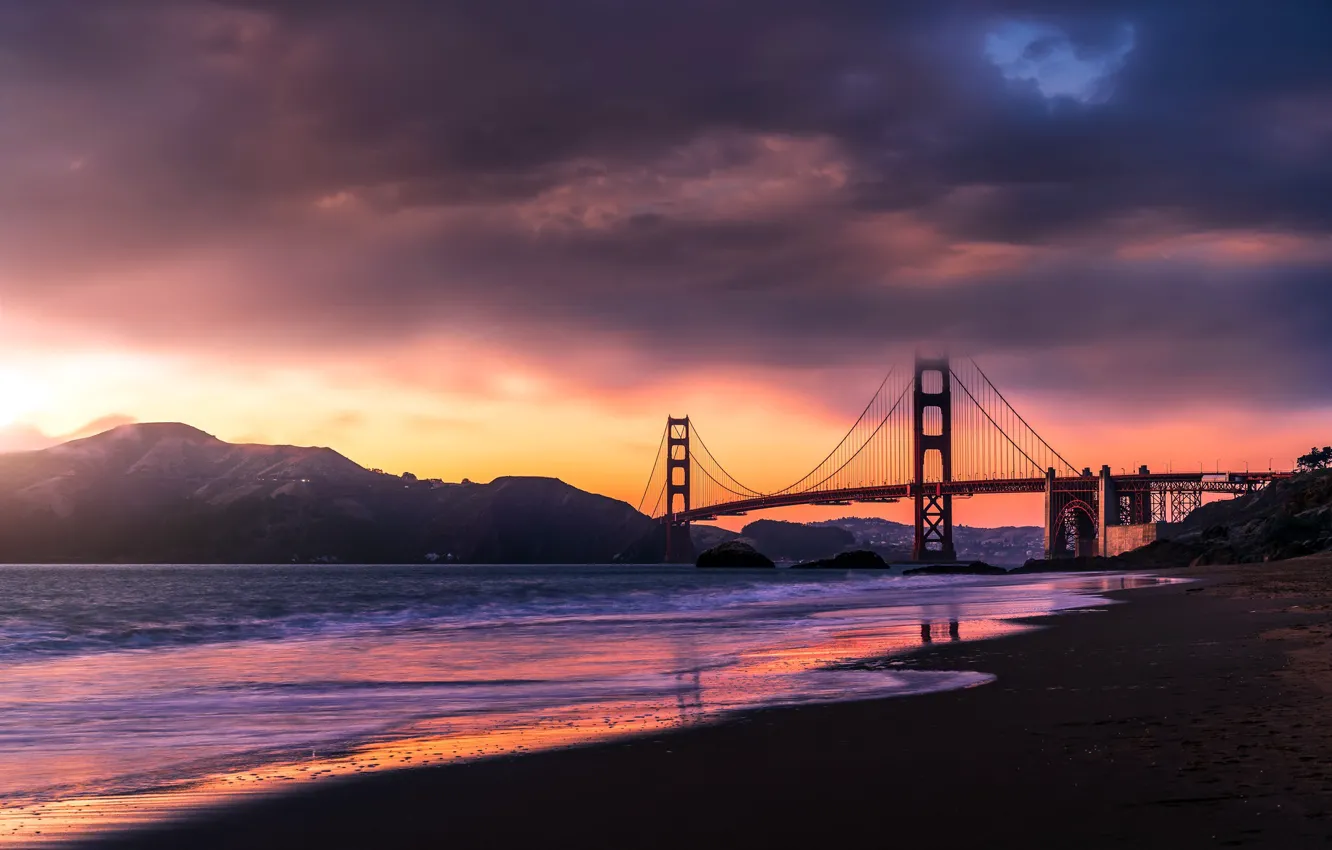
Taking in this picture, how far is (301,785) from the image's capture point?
6668mm

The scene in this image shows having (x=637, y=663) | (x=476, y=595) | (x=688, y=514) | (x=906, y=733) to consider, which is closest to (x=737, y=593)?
(x=476, y=595)

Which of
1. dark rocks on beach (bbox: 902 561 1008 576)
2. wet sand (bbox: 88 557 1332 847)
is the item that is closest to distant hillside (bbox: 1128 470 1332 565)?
dark rocks on beach (bbox: 902 561 1008 576)

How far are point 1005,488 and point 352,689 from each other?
9010 centimetres

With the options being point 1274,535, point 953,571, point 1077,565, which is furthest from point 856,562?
point 1274,535

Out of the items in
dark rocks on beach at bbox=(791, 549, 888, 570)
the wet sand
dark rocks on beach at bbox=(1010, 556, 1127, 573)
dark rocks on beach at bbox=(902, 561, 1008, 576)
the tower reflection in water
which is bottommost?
dark rocks on beach at bbox=(791, 549, 888, 570)

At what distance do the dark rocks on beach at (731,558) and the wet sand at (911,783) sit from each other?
121 metres

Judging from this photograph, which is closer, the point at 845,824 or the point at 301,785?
the point at 845,824

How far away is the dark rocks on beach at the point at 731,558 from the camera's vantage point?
13125 cm

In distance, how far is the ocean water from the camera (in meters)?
7.41

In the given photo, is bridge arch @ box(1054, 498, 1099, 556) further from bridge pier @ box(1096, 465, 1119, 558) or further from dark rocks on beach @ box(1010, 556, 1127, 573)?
dark rocks on beach @ box(1010, 556, 1127, 573)

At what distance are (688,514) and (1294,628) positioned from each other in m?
117

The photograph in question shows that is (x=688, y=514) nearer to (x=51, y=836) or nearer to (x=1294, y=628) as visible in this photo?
(x=1294, y=628)

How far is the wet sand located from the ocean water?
2.82ft

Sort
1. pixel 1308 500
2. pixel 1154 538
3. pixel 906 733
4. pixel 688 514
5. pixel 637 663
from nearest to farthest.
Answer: pixel 906 733, pixel 637 663, pixel 1308 500, pixel 1154 538, pixel 688 514
